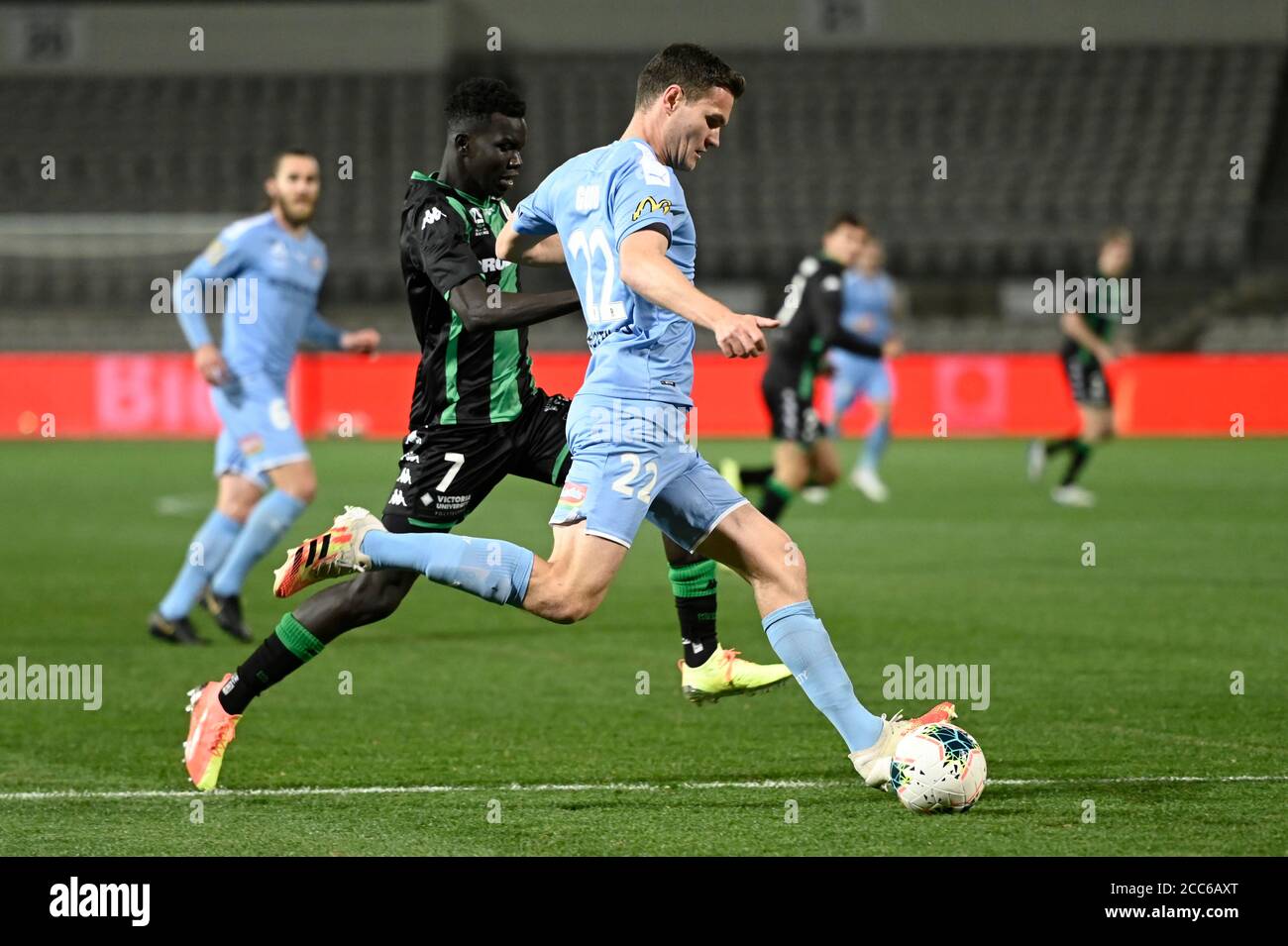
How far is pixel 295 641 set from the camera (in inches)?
241

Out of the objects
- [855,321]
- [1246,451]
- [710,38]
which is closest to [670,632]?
[855,321]

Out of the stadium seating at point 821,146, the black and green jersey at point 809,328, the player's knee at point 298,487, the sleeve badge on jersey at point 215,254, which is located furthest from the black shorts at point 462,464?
the stadium seating at point 821,146

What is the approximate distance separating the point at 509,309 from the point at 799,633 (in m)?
1.31

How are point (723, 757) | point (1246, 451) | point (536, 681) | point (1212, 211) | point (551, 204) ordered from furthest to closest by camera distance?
point (1212, 211), point (1246, 451), point (536, 681), point (723, 757), point (551, 204)

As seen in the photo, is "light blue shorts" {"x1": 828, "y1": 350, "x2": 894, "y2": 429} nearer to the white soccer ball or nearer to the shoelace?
the shoelace

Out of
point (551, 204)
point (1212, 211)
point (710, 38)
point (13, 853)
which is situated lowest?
point (13, 853)

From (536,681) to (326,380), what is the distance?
17.5 meters

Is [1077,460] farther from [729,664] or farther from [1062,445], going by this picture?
[729,664]

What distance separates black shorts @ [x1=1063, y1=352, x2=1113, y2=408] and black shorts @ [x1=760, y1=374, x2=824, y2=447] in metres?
4.59

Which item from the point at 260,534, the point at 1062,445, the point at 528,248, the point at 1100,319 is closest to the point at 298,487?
the point at 260,534

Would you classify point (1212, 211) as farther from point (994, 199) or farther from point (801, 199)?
point (801, 199)

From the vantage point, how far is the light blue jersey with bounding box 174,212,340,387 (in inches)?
373

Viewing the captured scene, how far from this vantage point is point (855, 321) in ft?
68.6

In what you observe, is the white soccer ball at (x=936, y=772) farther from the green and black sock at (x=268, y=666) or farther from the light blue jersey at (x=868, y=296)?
the light blue jersey at (x=868, y=296)
